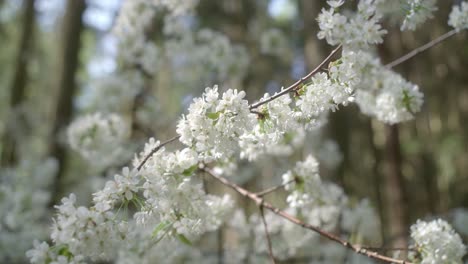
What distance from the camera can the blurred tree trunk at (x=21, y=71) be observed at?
9.89m

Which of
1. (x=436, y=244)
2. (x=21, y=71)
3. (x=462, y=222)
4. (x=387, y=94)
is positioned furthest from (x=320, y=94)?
(x=21, y=71)

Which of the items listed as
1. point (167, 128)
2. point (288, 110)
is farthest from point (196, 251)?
point (288, 110)

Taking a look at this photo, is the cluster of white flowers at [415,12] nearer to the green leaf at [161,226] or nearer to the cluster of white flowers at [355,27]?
the cluster of white flowers at [355,27]

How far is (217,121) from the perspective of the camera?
2354 mm

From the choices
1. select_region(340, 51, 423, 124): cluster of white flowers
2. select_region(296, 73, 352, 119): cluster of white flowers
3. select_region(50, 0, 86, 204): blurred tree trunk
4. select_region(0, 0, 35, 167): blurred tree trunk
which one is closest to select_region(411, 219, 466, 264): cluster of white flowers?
select_region(340, 51, 423, 124): cluster of white flowers

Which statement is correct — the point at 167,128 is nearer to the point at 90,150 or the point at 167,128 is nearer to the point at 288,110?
the point at 90,150

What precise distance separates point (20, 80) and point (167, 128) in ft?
16.1

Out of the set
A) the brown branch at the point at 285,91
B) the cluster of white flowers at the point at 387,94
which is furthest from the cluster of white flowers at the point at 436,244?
the brown branch at the point at 285,91

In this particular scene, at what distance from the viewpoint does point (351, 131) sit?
11.3 metres

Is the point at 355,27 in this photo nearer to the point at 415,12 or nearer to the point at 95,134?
the point at 415,12

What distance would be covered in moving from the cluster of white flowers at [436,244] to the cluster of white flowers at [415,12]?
47.8 inches

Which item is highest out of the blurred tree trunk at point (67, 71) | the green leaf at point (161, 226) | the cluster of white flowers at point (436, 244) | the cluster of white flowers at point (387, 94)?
the blurred tree trunk at point (67, 71)

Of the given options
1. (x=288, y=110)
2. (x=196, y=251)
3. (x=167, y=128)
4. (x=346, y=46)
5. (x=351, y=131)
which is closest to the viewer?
(x=288, y=110)

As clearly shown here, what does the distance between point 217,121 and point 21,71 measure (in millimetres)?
9357
